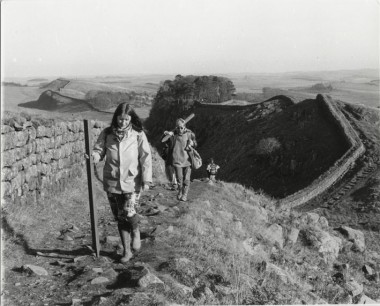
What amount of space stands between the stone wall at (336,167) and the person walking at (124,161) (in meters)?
11.9

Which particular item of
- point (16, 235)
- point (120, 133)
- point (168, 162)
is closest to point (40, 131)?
point (16, 235)

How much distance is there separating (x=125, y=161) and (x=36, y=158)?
3.46 metres

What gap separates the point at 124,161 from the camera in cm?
533

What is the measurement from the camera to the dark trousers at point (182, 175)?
9.35 metres

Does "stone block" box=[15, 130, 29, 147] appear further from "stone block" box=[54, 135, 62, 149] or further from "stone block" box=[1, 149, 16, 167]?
"stone block" box=[54, 135, 62, 149]

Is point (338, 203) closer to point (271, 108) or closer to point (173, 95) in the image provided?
point (271, 108)

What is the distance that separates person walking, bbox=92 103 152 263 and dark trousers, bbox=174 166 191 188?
150 inches

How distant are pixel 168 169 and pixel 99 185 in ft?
6.27

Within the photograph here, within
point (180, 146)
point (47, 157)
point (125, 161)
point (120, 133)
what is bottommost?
point (47, 157)

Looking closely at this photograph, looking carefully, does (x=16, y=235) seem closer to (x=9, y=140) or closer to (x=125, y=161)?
(x=9, y=140)

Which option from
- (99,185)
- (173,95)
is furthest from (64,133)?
(173,95)

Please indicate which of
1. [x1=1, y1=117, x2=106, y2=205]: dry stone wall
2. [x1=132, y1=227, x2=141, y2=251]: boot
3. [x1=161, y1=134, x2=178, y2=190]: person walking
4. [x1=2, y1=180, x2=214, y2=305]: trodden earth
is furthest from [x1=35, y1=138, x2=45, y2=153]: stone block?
[x1=132, y1=227, x2=141, y2=251]: boot

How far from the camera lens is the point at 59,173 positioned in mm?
9148

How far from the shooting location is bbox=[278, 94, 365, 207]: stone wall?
21053 millimetres
